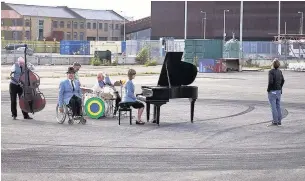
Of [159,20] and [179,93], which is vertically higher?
[159,20]

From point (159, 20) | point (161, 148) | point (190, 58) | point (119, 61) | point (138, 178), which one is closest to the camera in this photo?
point (138, 178)

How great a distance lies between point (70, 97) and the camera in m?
17.8

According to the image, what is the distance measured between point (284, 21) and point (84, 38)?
38.1m

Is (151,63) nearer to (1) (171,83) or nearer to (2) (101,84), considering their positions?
(2) (101,84)

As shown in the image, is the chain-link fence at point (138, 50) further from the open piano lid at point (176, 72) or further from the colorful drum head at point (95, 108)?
the open piano lid at point (176, 72)

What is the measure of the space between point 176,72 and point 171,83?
328 millimetres

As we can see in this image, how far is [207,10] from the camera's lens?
102 metres

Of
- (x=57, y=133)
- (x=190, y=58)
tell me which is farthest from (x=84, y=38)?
(x=57, y=133)

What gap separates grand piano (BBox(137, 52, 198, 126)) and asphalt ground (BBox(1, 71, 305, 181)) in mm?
746

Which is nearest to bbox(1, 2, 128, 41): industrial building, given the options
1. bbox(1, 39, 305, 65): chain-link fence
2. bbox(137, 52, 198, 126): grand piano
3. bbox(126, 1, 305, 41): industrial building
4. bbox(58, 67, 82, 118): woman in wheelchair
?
bbox(1, 39, 305, 65): chain-link fence

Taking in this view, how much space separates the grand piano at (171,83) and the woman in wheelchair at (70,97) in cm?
172

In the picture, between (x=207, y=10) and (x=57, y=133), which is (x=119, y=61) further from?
(x=57, y=133)

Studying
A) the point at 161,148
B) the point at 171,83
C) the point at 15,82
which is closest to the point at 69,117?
the point at 15,82

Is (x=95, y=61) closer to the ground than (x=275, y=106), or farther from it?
farther from it
